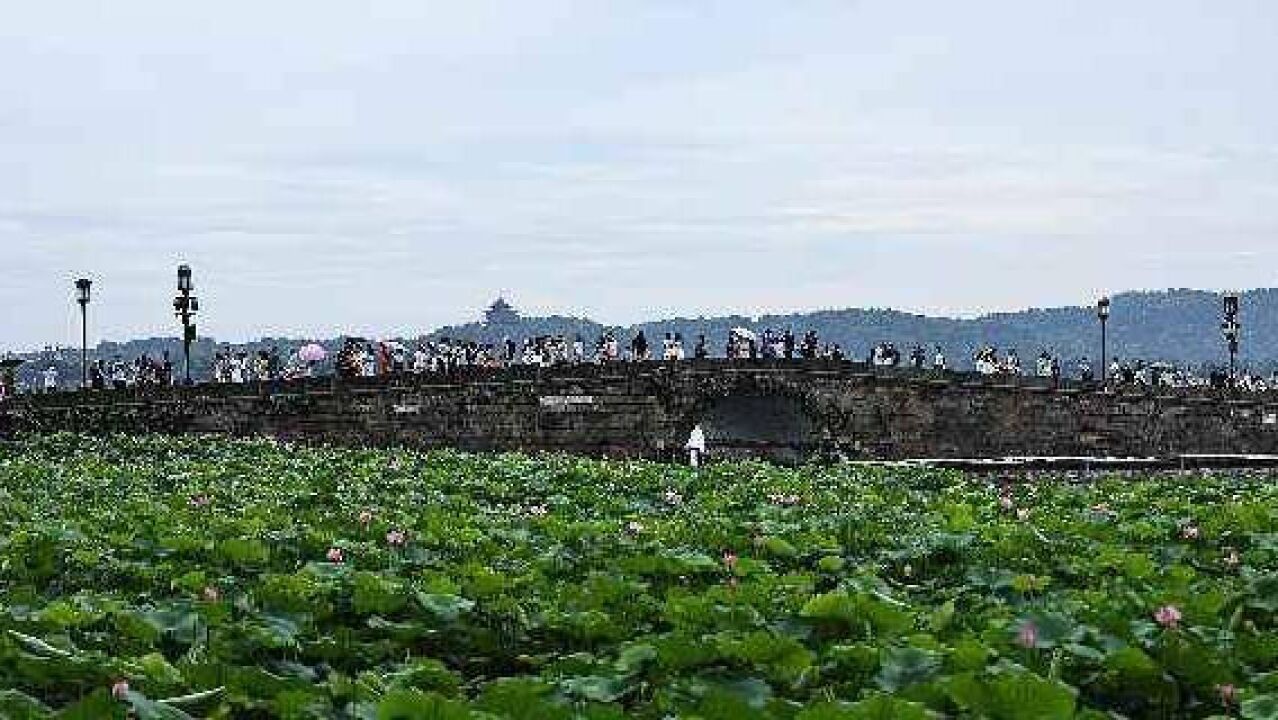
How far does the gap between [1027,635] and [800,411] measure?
45.9 meters

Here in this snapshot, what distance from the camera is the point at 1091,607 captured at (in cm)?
767

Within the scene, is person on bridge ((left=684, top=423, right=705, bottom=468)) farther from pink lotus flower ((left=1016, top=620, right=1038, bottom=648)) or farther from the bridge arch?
pink lotus flower ((left=1016, top=620, right=1038, bottom=648))

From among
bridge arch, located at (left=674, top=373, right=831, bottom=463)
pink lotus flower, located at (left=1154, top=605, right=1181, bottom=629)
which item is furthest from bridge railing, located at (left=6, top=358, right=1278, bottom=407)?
pink lotus flower, located at (left=1154, top=605, right=1181, bottom=629)

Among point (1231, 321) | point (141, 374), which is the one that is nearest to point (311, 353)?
point (141, 374)

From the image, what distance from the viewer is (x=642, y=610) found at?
779 cm

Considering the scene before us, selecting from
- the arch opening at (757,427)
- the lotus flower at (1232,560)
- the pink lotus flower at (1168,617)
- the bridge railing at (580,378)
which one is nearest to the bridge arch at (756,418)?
the arch opening at (757,427)

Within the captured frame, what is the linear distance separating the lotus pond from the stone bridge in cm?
2907

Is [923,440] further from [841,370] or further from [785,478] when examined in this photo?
[785,478]

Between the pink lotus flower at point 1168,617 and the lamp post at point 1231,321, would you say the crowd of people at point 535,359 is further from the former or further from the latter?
the pink lotus flower at point 1168,617

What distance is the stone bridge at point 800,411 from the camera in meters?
45.2

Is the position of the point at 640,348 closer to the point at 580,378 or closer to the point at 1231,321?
the point at 580,378

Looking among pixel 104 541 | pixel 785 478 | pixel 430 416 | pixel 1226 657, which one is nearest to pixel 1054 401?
→ pixel 430 416

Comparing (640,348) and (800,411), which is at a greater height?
(640,348)

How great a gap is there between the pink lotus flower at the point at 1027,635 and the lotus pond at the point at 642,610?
2cm
